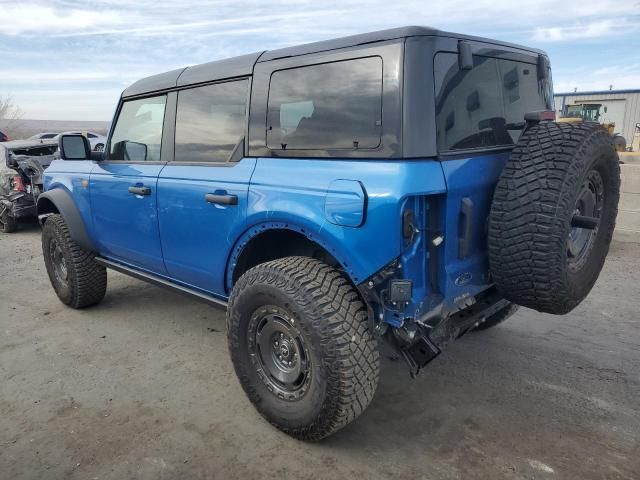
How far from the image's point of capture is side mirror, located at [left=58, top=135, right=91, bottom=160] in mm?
4211

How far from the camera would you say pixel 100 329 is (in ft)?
14.2

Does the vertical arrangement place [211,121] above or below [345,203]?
above

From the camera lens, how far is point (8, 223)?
8844 mm

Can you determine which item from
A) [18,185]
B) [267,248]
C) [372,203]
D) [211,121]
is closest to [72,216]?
[211,121]

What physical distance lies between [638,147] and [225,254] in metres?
23.2

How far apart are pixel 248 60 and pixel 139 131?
1.30 m

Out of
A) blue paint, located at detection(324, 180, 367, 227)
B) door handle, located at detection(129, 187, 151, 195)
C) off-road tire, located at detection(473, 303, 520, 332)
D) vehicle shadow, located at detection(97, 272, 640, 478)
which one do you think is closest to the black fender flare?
door handle, located at detection(129, 187, 151, 195)

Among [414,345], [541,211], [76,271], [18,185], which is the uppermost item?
[541,211]

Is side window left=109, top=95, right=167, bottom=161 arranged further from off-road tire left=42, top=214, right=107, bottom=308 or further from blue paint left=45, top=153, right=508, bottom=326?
off-road tire left=42, top=214, right=107, bottom=308

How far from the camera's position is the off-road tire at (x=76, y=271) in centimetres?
449

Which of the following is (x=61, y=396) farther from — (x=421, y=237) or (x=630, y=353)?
(x=630, y=353)

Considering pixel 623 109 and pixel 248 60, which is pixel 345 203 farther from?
pixel 623 109

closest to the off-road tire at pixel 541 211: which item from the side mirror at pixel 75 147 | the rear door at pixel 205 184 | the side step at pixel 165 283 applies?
the rear door at pixel 205 184

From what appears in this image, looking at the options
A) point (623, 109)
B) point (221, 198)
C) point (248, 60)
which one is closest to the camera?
point (221, 198)
